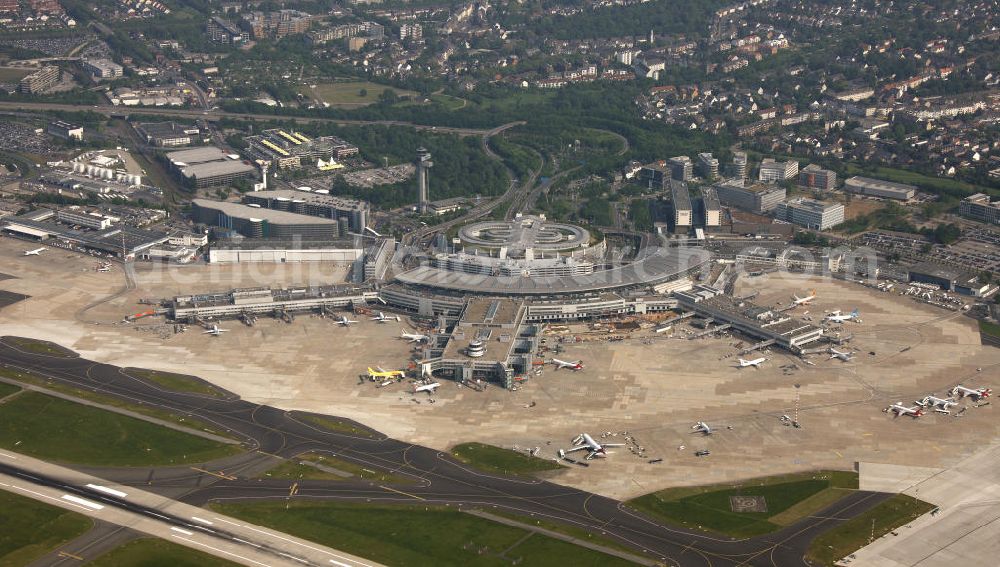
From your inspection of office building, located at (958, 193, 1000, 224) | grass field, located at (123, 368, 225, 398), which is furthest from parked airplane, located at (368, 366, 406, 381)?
office building, located at (958, 193, 1000, 224)

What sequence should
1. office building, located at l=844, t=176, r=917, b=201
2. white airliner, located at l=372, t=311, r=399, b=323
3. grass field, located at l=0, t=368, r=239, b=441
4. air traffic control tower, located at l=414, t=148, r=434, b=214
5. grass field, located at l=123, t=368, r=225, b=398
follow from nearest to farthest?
1. grass field, located at l=0, t=368, r=239, b=441
2. grass field, located at l=123, t=368, r=225, b=398
3. white airliner, located at l=372, t=311, r=399, b=323
4. air traffic control tower, located at l=414, t=148, r=434, b=214
5. office building, located at l=844, t=176, r=917, b=201

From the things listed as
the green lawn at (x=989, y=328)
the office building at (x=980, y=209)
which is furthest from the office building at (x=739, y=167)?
the green lawn at (x=989, y=328)

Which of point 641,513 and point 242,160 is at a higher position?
point 242,160

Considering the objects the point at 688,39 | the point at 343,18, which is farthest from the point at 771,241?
the point at 343,18

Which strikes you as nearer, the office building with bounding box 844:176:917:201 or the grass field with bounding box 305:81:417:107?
the office building with bounding box 844:176:917:201

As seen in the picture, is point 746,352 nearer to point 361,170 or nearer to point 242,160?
point 361,170

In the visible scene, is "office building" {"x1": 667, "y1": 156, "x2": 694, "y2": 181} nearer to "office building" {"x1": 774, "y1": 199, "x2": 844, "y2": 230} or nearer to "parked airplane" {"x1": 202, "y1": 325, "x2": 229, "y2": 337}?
"office building" {"x1": 774, "y1": 199, "x2": 844, "y2": 230}
